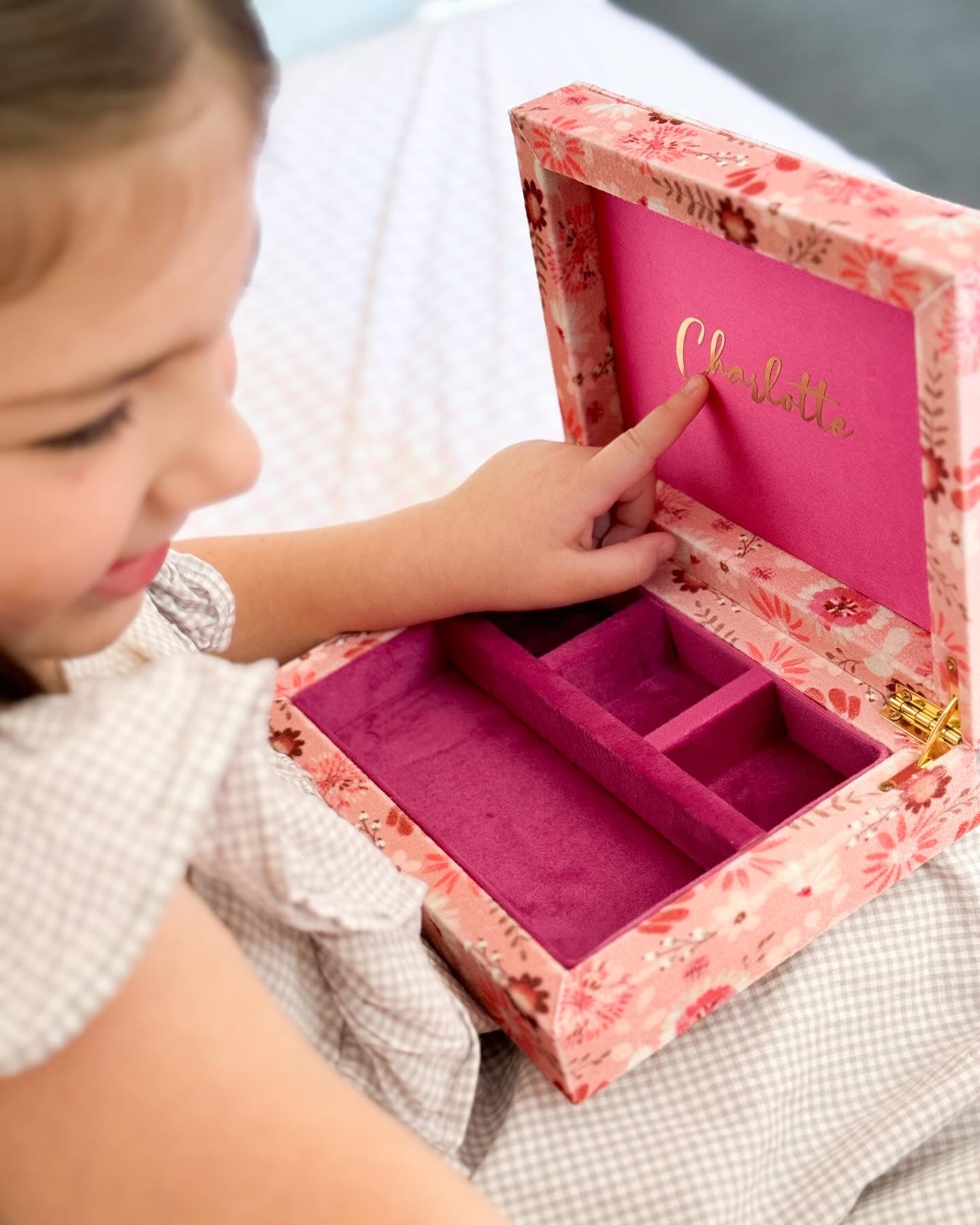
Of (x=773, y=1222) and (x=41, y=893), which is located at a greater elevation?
(x=41, y=893)

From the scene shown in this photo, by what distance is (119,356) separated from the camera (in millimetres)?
406

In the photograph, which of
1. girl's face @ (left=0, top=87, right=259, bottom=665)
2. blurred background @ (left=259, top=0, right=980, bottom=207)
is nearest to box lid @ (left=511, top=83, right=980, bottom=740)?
girl's face @ (left=0, top=87, right=259, bottom=665)

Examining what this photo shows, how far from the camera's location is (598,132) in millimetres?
683

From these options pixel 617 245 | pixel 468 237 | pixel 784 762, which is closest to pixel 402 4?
pixel 468 237

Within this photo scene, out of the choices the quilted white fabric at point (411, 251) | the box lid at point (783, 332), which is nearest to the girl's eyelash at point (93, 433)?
the box lid at point (783, 332)

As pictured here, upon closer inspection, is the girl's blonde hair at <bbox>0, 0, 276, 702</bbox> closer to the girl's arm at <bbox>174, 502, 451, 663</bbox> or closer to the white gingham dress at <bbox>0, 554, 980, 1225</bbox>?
the white gingham dress at <bbox>0, 554, 980, 1225</bbox>

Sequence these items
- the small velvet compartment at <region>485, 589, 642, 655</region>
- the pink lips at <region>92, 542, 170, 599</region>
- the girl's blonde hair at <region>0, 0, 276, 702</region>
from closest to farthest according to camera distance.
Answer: the girl's blonde hair at <region>0, 0, 276, 702</region> → the pink lips at <region>92, 542, 170, 599</region> → the small velvet compartment at <region>485, 589, 642, 655</region>

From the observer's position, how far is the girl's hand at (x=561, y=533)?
785mm

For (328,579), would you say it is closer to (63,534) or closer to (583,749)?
(583,749)

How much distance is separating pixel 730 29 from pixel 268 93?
1.72 m

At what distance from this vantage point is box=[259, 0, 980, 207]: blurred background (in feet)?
5.51

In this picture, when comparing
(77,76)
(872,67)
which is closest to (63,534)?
(77,76)

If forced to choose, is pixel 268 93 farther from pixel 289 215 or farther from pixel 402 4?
pixel 402 4

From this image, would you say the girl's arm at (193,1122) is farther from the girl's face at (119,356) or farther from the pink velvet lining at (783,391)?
the pink velvet lining at (783,391)
